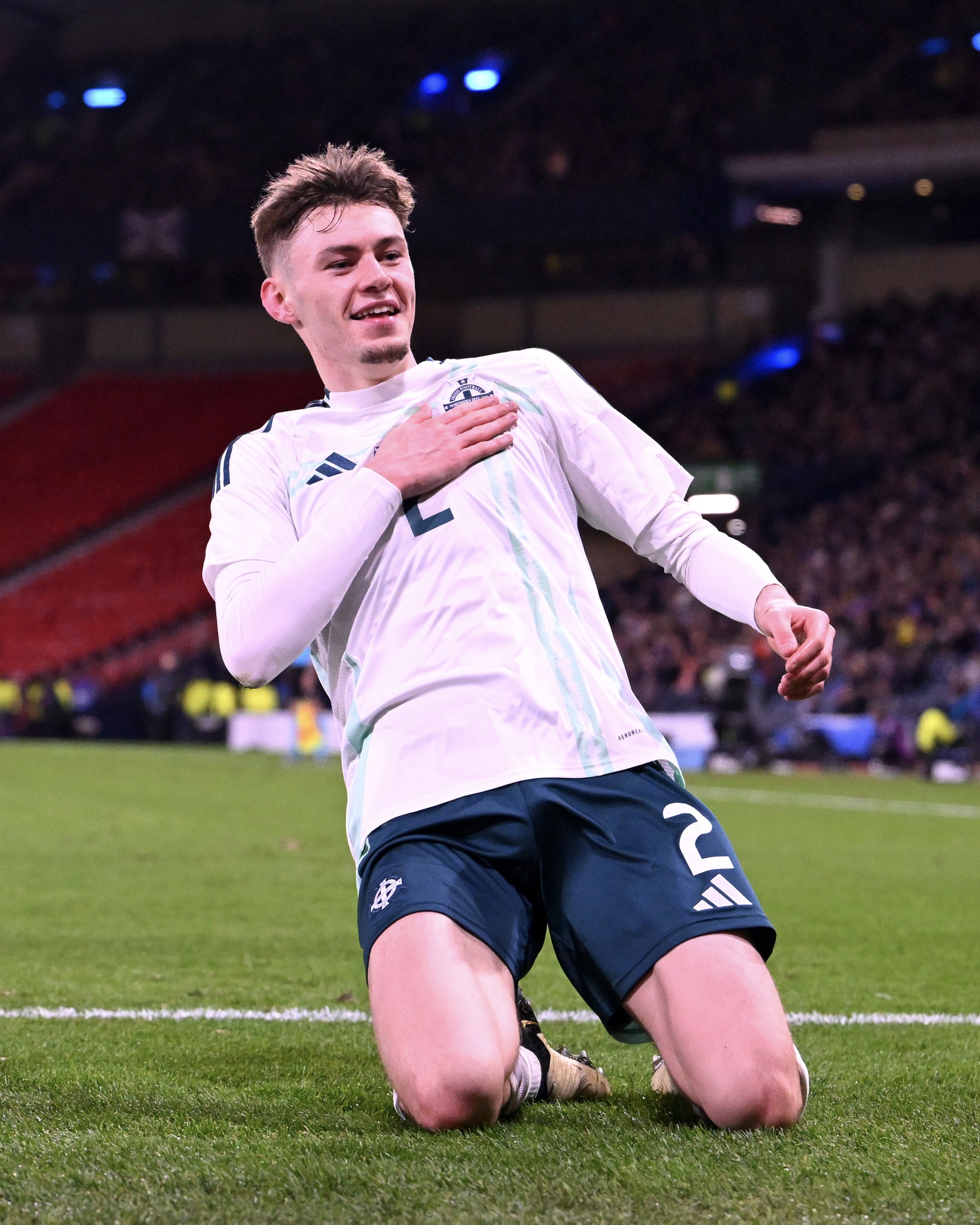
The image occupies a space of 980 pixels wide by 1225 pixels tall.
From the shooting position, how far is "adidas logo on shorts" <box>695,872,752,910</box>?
3355 millimetres

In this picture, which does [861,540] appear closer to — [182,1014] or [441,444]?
[182,1014]

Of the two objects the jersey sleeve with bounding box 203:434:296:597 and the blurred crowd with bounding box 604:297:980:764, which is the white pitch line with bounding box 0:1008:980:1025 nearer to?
the jersey sleeve with bounding box 203:434:296:597

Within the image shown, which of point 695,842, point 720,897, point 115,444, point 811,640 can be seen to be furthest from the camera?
point 115,444

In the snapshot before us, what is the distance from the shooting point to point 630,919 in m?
3.36

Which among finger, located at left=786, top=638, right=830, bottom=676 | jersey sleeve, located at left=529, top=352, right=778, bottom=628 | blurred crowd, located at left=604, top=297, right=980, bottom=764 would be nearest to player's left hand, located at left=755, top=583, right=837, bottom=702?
finger, located at left=786, top=638, right=830, bottom=676

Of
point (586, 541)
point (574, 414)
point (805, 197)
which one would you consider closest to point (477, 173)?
point (805, 197)

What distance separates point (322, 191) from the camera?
149 inches

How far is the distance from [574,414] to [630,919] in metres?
1.22

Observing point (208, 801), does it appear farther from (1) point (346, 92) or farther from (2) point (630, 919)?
(1) point (346, 92)

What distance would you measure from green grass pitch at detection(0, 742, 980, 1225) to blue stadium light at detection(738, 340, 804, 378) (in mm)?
22671

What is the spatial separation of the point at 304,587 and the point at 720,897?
110cm

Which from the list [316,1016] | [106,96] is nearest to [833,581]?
[316,1016]

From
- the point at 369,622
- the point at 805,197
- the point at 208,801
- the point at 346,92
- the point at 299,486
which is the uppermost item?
the point at 346,92

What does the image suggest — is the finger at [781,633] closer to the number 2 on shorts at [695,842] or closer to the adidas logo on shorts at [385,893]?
the number 2 on shorts at [695,842]
